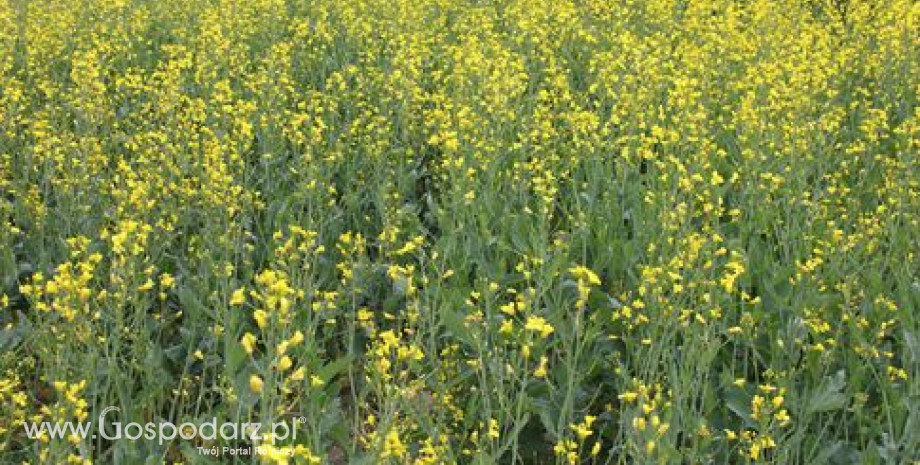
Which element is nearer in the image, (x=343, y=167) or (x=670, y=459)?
(x=670, y=459)

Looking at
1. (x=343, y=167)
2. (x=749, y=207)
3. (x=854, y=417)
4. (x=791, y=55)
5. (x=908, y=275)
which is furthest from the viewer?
(x=791, y=55)

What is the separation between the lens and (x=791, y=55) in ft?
19.6

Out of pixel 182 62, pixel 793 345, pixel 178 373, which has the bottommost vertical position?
pixel 178 373

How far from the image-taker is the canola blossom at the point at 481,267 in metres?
3.00

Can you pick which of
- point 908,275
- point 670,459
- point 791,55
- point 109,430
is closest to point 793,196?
point 908,275

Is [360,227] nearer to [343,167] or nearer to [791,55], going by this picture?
[343,167]

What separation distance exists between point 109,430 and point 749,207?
269 centimetres

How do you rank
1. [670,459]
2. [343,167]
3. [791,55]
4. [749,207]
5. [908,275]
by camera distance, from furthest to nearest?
[791,55] < [343,167] < [749,207] < [908,275] < [670,459]

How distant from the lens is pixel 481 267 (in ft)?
13.3

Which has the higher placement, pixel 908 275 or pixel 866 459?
pixel 908 275

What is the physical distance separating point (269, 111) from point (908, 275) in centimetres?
322

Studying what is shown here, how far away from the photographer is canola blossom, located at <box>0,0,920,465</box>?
3.00 metres

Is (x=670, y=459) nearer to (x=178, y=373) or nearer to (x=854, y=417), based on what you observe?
(x=854, y=417)

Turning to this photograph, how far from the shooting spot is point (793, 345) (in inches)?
134
